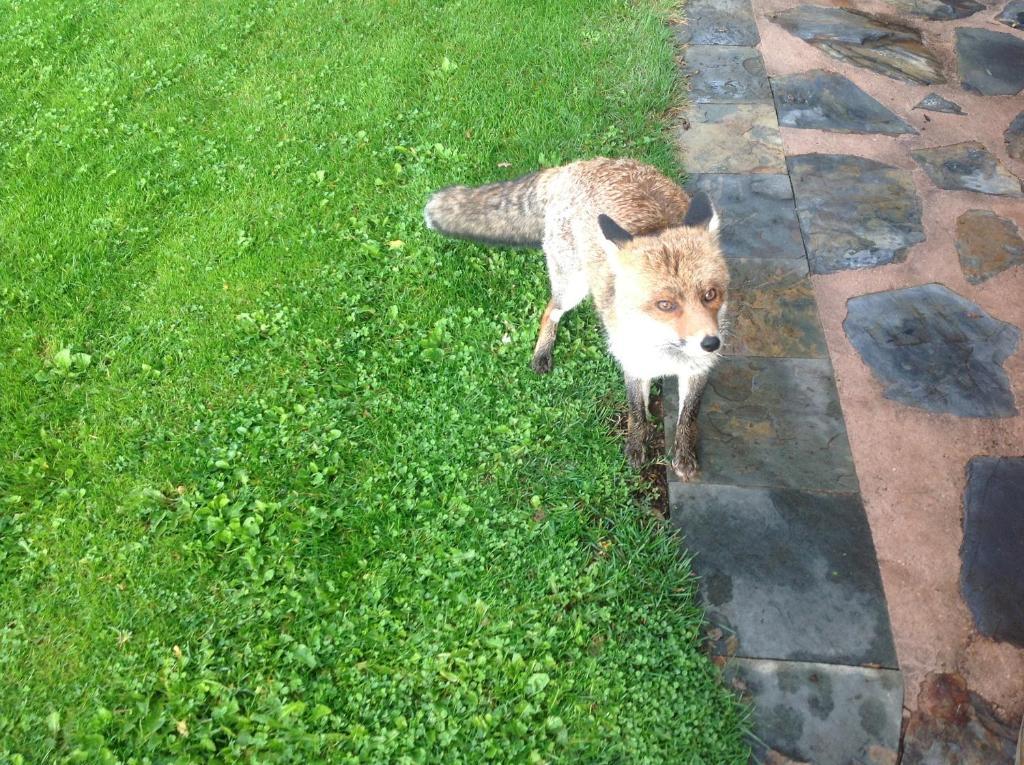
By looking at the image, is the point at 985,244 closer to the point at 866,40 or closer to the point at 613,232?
the point at 866,40

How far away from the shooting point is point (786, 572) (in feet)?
11.6

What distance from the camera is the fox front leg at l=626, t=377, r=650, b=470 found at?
4.08 metres

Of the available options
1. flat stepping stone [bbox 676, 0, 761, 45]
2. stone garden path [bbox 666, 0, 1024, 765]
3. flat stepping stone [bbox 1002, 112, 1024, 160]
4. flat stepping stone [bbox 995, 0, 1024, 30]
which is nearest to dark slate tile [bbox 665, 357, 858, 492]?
stone garden path [bbox 666, 0, 1024, 765]

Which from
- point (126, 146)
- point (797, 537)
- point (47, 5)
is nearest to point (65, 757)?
point (797, 537)

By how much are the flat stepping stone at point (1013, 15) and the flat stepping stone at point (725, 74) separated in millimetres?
2747

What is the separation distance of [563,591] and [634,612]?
359 mm

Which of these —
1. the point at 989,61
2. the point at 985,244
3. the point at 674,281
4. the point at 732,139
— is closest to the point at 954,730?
the point at 674,281

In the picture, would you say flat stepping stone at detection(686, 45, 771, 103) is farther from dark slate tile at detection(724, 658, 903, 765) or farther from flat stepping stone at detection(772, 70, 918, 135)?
dark slate tile at detection(724, 658, 903, 765)

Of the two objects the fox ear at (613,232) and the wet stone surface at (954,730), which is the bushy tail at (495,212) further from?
the wet stone surface at (954,730)

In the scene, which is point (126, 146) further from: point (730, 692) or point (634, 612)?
point (730, 692)

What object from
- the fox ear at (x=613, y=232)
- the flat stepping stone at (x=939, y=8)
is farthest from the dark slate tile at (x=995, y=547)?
the flat stepping stone at (x=939, y=8)

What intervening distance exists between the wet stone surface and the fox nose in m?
1.75

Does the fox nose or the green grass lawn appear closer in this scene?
the green grass lawn

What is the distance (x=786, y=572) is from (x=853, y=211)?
3225 mm
